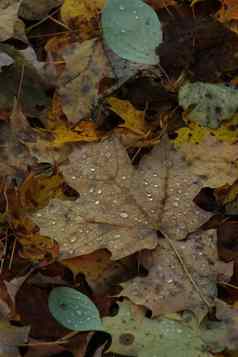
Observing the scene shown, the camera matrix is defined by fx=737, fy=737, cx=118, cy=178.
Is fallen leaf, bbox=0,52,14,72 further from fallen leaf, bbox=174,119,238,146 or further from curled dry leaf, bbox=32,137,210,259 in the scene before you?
fallen leaf, bbox=174,119,238,146

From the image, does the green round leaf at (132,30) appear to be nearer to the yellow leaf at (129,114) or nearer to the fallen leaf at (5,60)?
the yellow leaf at (129,114)

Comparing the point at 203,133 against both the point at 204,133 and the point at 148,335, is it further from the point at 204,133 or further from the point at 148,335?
the point at 148,335

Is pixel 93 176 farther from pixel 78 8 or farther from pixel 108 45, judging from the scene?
pixel 78 8

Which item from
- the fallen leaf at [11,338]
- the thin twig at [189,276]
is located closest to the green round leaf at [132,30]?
the thin twig at [189,276]

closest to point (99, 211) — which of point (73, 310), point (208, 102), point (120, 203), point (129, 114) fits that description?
point (120, 203)

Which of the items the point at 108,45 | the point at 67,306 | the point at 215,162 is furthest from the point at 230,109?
the point at 67,306

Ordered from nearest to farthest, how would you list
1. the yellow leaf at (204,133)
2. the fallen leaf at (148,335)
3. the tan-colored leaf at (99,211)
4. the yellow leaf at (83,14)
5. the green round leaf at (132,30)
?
1. the fallen leaf at (148,335)
2. the tan-colored leaf at (99,211)
3. the yellow leaf at (204,133)
4. the green round leaf at (132,30)
5. the yellow leaf at (83,14)
